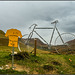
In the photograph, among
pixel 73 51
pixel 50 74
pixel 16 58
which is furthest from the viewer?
pixel 73 51

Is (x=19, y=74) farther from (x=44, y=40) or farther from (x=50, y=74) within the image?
(x=44, y=40)

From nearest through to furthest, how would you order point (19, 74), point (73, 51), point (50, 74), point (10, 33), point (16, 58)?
point (19, 74) → point (50, 74) → point (10, 33) → point (16, 58) → point (73, 51)

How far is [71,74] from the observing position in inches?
190

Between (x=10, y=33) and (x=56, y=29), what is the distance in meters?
7.69

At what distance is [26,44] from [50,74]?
23.9 feet

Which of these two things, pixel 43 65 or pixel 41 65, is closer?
pixel 43 65

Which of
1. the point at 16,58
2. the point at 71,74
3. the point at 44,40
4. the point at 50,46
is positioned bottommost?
the point at 71,74

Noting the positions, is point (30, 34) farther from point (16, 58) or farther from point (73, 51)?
point (73, 51)

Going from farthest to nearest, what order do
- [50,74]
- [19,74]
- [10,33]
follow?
[10,33] → [50,74] → [19,74]

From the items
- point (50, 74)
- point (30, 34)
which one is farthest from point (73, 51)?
point (50, 74)

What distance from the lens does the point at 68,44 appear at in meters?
11.8

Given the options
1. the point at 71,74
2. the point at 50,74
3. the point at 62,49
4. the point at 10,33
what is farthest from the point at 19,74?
the point at 62,49

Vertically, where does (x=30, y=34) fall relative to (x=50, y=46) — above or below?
above

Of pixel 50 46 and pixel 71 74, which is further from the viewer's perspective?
pixel 50 46
